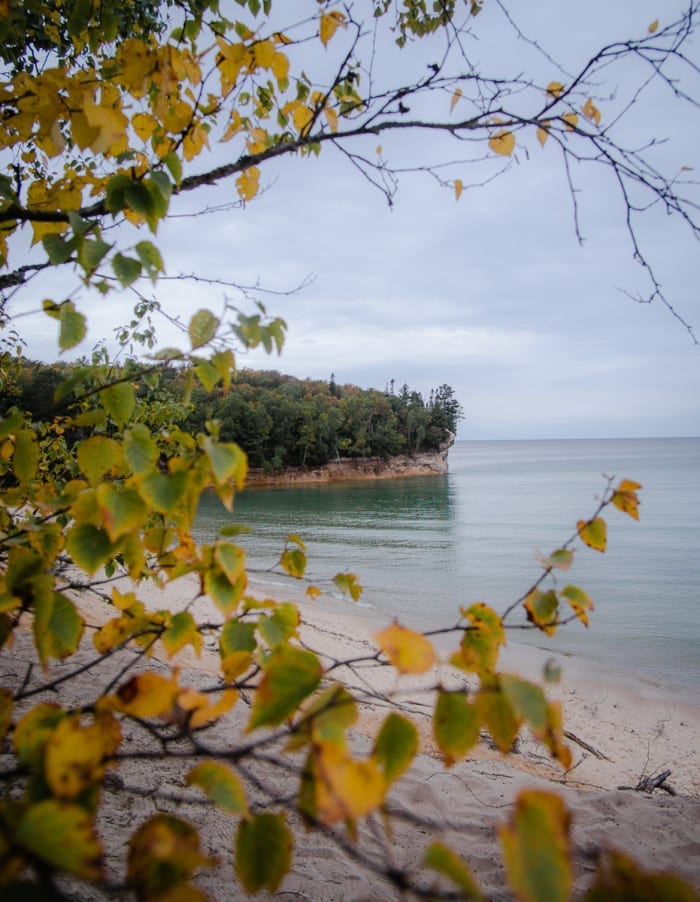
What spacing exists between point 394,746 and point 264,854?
312mm

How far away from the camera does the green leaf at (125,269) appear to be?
1191mm

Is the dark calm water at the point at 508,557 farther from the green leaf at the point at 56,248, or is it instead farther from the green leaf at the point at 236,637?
the green leaf at the point at 56,248

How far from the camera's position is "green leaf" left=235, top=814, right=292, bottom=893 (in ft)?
2.75

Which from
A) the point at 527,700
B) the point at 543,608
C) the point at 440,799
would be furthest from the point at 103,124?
the point at 440,799

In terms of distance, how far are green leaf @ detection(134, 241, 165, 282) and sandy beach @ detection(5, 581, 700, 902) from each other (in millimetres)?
1020

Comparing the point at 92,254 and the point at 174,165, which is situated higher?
the point at 174,165

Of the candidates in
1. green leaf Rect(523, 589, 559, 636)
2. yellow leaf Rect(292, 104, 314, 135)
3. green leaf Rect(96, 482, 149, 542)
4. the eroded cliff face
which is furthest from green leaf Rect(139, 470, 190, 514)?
the eroded cliff face

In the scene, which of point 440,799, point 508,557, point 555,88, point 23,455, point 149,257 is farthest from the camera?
point 508,557

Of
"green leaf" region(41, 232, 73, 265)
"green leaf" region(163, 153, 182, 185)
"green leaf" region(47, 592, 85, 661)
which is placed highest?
"green leaf" region(163, 153, 182, 185)

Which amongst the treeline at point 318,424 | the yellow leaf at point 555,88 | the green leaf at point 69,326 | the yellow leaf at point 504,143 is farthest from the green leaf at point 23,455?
the treeline at point 318,424

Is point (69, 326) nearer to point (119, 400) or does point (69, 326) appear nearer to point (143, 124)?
point (119, 400)

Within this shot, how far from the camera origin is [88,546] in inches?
45.2

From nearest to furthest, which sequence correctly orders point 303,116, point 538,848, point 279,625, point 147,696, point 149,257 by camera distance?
point 538,848
point 147,696
point 149,257
point 279,625
point 303,116

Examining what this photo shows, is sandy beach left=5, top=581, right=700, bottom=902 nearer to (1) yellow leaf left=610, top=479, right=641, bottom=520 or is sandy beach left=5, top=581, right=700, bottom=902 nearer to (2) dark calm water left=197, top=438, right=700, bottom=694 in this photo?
(1) yellow leaf left=610, top=479, right=641, bottom=520
